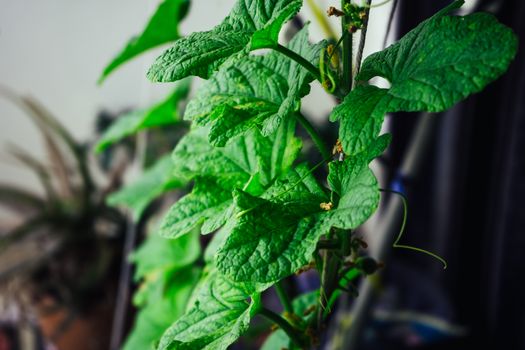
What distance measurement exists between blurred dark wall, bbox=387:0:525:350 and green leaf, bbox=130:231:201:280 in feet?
2.53

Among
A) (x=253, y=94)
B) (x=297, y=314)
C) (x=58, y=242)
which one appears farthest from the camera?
(x=58, y=242)

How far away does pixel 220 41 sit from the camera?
1.31 feet

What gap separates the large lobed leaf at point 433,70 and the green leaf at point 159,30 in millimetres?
358

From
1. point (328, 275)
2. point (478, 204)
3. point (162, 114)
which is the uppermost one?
point (162, 114)

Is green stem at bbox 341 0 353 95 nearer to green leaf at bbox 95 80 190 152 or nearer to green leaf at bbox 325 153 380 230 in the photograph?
green leaf at bbox 325 153 380 230

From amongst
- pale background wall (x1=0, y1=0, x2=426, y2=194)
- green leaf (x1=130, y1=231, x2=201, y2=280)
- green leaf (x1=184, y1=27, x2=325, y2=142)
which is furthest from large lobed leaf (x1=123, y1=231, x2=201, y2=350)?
pale background wall (x1=0, y1=0, x2=426, y2=194)

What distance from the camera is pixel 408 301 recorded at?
1.53 m

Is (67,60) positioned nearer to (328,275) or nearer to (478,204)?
(478,204)

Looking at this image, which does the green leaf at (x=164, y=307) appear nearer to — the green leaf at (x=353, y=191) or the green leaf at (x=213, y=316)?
the green leaf at (x=213, y=316)

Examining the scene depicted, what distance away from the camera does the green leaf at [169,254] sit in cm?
81

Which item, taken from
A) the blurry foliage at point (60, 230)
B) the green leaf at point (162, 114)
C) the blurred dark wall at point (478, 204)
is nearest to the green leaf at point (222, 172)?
the green leaf at point (162, 114)

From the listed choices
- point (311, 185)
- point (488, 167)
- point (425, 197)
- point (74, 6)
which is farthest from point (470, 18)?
point (74, 6)

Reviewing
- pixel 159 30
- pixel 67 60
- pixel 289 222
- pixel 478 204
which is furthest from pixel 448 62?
pixel 67 60

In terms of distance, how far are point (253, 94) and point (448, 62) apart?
0.17m
